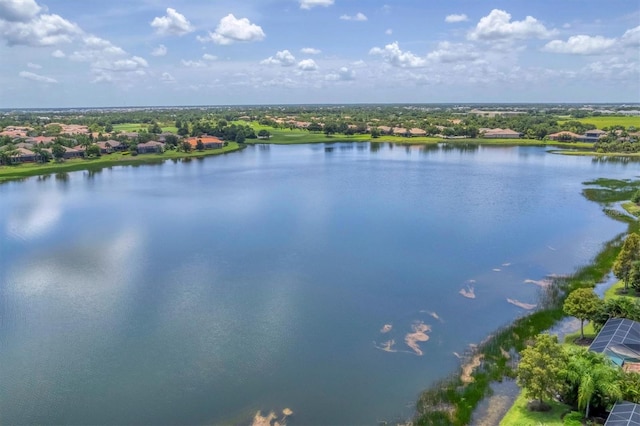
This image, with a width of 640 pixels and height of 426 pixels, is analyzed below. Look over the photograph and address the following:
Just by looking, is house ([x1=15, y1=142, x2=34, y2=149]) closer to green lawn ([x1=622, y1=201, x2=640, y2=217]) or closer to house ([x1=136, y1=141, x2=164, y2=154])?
house ([x1=136, y1=141, x2=164, y2=154])

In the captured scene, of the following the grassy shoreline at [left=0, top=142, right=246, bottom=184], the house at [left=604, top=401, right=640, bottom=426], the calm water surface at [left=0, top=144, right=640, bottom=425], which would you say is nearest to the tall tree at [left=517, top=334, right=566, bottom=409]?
the house at [left=604, top=401, right=640, bottom=426]

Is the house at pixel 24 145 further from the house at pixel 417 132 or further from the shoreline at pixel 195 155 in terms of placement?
the house at pixel 417 132

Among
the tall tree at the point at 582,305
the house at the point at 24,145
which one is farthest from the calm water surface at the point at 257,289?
the house at the point at 24,145

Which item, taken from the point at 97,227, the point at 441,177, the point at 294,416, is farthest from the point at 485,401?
the point at 441,177

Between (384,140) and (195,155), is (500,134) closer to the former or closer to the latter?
(384,140)

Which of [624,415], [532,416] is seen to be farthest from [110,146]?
[624,415]

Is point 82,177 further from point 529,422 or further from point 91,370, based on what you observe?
point 529,422
